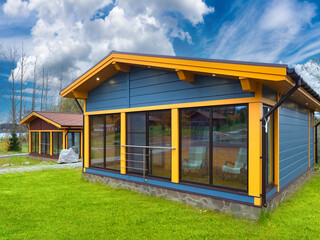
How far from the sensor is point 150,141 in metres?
5.66

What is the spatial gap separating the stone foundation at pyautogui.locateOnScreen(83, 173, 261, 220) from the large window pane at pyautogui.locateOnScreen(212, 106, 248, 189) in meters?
0.36

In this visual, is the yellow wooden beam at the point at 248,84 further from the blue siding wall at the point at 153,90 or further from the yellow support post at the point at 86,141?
the yellow support post at the point at 86,141

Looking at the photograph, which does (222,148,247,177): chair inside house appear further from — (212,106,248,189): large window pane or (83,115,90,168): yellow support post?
(83,115,90,168): yellow support post

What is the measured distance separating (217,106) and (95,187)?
4.23m

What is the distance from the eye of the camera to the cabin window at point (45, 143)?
48.1 feet

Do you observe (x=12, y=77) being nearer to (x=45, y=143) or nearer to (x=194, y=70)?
(x=45, y=143)

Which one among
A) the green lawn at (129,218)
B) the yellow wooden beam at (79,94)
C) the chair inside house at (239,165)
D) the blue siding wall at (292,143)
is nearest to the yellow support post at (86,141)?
the yellow wooden beam at (79,94)

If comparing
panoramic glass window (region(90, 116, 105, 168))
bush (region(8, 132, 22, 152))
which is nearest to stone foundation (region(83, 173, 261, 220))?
panoramic glass window (region(90, 116, 105, 168))

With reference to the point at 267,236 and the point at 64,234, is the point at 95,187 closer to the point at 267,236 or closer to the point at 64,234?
the point at 64,234

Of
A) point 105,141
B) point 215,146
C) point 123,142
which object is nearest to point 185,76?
point 215,146

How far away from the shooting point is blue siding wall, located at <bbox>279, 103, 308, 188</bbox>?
510cm

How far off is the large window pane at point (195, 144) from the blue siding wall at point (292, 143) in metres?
1.74

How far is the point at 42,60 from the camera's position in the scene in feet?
87.0

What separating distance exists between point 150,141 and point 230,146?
2075 mm
